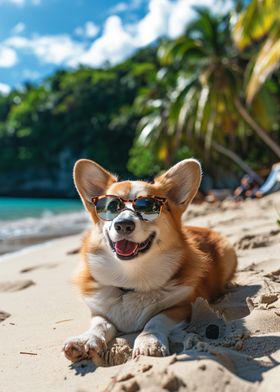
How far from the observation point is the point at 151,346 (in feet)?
7.70

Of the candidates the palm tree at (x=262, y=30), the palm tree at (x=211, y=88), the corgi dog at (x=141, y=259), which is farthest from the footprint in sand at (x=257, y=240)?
the palm tree at (x=211, y=88)

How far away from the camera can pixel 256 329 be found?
2623 mm

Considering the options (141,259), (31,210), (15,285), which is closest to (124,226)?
(141,259)

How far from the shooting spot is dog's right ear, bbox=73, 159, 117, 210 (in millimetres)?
3250

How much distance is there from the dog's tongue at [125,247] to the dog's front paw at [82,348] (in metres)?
0.57

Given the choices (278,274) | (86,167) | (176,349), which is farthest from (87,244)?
(278,274)

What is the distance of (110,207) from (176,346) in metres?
0.98

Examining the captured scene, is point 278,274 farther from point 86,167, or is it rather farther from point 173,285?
point 86,167

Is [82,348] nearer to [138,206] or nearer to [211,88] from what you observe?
[138,206]

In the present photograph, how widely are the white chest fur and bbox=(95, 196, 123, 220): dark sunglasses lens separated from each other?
0.48 meters

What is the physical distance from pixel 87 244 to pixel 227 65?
19.8 m

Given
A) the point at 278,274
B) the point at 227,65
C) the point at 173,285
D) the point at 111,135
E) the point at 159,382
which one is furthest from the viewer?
the point at 111,135

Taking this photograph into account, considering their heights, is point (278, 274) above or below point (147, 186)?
below

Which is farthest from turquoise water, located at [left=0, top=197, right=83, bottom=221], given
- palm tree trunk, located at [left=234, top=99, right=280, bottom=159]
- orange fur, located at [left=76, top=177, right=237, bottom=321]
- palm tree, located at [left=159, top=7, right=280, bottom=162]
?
orange fur, located at [left=76, top=177, right=237, bottom=321]
